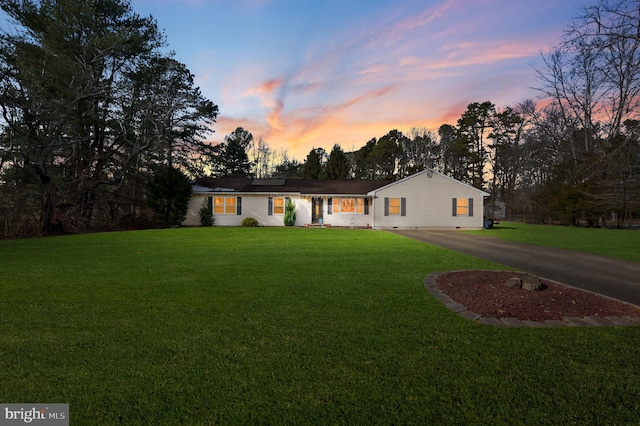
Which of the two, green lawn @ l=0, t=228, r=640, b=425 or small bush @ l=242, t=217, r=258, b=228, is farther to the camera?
small bush @ l=242, t=217, r=258, b=228

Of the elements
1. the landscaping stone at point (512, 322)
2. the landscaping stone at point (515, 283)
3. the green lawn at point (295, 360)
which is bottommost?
the landscaping stone at point (512, 322)

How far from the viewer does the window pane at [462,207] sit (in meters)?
23.3

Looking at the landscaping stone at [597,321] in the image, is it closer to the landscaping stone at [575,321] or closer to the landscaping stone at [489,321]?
the landscaping stone at [575,321]

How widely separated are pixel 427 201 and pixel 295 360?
861 inches

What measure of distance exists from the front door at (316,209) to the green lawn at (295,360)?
62.2 feet

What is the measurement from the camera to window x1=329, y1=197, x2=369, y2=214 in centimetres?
2406

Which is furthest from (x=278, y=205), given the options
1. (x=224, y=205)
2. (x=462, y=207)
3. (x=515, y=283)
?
(x=515, y=283)

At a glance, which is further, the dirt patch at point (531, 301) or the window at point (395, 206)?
the window at point (395, 206)

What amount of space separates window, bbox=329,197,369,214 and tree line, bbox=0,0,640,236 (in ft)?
33.5

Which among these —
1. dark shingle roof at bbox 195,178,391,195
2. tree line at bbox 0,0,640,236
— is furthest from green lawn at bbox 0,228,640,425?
dark shingle roof at bbox 195,178,391,195

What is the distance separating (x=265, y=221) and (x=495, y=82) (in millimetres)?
16291

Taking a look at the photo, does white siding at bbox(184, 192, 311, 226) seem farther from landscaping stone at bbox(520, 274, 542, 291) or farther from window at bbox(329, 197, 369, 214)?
landscaping stone at bbox(520, 274, 542, 291)

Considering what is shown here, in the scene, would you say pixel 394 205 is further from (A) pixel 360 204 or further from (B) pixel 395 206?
(A) pixel 360 204

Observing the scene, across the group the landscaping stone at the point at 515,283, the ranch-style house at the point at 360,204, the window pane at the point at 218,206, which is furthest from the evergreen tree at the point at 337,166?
the landscaping stone at the point at 515,283
